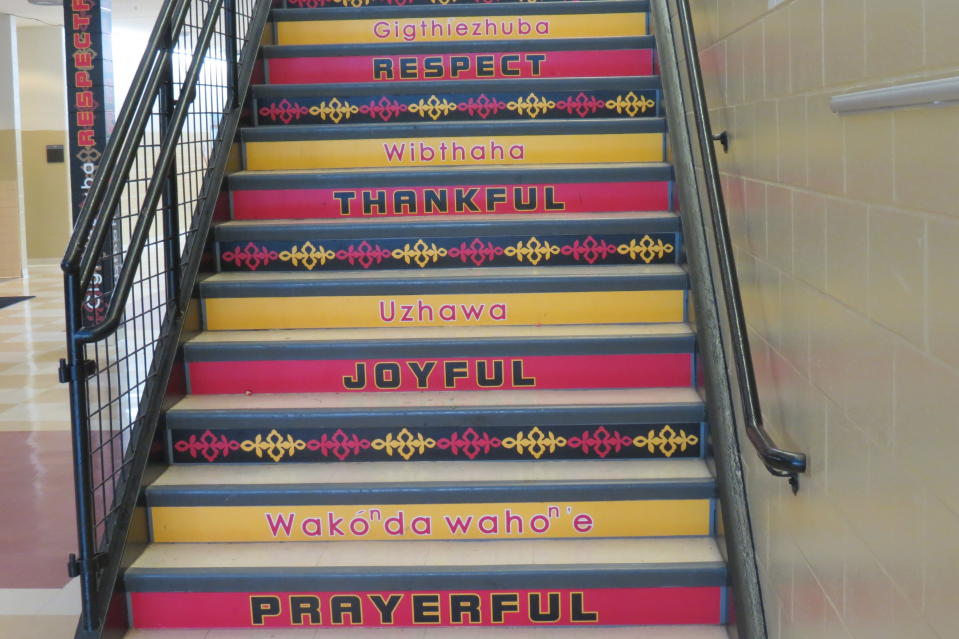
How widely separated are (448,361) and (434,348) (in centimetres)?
6

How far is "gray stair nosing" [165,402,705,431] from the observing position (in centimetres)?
298

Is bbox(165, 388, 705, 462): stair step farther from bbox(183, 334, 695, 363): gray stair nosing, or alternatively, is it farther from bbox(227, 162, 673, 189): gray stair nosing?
bbox(227, 162, 673, 189): gray stair nosing

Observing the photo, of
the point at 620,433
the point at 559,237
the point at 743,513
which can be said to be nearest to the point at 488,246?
the point at 559,237

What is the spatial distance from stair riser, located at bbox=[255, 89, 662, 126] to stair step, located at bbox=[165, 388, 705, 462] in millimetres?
1388

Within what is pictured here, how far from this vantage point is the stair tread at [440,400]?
3.05 meters

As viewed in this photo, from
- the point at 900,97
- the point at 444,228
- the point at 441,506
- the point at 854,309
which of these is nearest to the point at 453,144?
the point at 444,228

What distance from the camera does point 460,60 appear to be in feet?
14.1

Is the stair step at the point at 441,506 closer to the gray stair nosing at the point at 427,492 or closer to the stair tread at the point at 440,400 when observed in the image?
the gray stair nosing at the point at 427,492

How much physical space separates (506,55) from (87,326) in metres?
2.28

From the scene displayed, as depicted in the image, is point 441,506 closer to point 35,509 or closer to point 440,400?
point 440,400

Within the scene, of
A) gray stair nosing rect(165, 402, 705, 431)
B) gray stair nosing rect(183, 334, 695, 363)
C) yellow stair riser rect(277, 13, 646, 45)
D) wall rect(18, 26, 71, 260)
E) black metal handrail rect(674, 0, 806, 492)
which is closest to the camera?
black metal handrail rect(674, 0, 806, 492)

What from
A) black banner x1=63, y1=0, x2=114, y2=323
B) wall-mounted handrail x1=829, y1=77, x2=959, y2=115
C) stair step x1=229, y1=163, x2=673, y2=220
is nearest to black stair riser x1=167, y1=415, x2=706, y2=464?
stair step x1=229, y1=163, x2=673, y2=220

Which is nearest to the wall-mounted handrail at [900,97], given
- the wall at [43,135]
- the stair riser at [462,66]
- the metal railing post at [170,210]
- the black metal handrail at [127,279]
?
the black metal handrail at [127,279]

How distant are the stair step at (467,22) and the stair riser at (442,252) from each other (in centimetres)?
119
